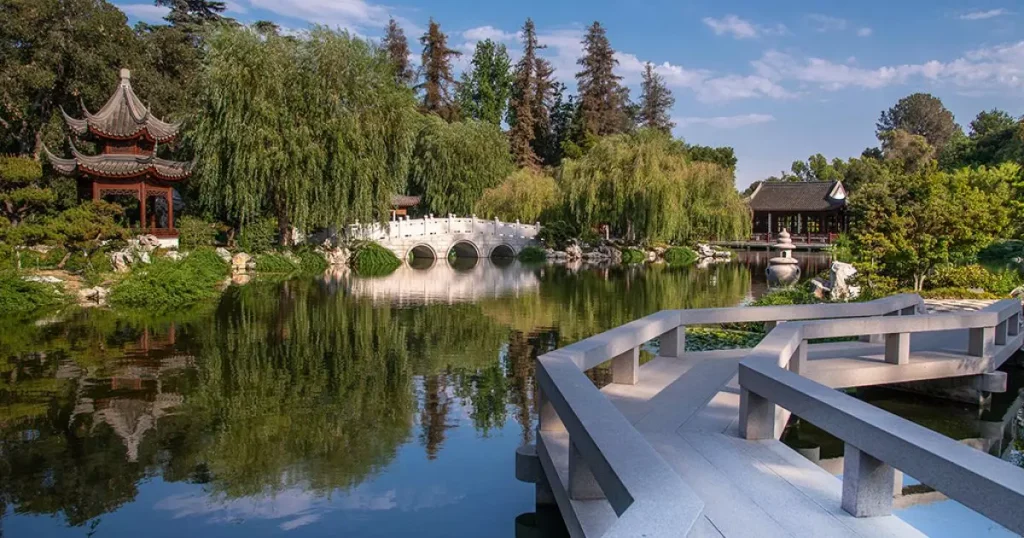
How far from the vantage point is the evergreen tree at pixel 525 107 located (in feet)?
142

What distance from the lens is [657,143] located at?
28.2 m

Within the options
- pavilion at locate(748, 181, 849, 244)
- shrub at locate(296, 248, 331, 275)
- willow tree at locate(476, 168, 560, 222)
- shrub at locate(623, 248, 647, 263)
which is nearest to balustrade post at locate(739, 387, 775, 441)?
shrub at locate(296, 248, 331, 275)

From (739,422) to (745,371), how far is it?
355 mm

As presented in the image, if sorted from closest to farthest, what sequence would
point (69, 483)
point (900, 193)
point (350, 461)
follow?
point (69, 483), point (350, 461), point (900, 193)

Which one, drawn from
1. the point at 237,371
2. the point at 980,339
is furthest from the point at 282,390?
the point at 980,339

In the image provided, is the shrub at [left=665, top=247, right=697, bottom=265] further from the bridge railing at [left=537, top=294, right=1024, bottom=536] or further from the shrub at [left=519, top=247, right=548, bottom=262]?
the bridge railing at [left=537, top=294, right=1024, bottom=536]

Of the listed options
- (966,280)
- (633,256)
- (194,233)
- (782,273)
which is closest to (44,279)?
(194,233)

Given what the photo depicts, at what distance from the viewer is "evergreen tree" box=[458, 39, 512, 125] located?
43.4 m

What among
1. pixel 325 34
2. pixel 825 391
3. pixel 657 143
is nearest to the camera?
pixel 825 391

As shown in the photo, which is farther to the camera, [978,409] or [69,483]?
[978,409]

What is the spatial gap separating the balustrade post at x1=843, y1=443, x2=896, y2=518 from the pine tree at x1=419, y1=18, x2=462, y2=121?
39.3 metres

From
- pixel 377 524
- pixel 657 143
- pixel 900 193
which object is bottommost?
pixel 377 524

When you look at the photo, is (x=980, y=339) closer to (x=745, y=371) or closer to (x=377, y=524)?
(x=745, y=371)

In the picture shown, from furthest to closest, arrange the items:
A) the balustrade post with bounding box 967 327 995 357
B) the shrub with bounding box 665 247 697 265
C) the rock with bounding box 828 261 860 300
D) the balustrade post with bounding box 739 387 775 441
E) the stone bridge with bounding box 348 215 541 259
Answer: the shrub with bounding box 665 247 697 265
the stone bridge with bounding box 348 215 541 259
the rock with bounding box 828 261 860 300
the balustrade post with bounding box 967 327 995 357
the balustrade post with bounding box 739 387 775 441
